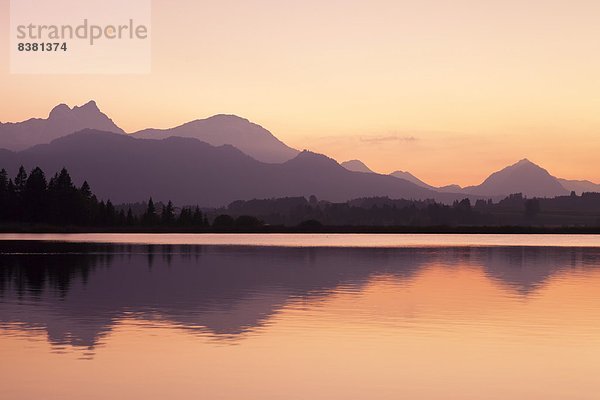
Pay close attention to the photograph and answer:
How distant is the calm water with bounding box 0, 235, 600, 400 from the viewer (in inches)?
1001

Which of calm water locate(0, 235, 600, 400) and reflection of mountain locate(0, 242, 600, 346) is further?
reflection of mountain locate(0, 242, 600, 346)

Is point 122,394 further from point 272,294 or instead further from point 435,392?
point 272,294

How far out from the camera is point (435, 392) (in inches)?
979

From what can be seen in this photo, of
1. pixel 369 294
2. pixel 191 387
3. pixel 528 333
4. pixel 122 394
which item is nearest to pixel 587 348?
pixel 528 333

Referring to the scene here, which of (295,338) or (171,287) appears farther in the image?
(171,287)

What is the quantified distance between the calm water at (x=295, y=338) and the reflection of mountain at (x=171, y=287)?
16 cm

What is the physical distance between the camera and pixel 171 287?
194 feet

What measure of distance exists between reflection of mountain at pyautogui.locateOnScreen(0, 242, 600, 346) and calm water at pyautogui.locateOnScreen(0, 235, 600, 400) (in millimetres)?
156

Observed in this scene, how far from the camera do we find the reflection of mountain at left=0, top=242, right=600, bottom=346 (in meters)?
39.7

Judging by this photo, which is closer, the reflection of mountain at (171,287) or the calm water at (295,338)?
the calm water at (295,338)

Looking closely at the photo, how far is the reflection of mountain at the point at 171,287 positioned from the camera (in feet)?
130

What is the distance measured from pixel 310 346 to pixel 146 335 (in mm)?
7084

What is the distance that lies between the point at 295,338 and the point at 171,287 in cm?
2568

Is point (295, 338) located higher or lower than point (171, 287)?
lower
